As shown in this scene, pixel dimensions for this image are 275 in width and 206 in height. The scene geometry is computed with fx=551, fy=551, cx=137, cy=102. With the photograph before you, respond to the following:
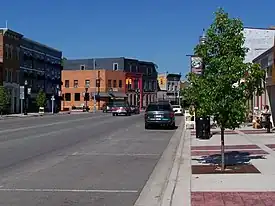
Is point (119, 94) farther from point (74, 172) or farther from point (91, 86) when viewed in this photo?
point (74, 172)

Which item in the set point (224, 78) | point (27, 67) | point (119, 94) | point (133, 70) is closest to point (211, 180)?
point (224, 78)

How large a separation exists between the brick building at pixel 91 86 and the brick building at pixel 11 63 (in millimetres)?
40808

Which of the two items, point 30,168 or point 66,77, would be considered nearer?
point 30,168

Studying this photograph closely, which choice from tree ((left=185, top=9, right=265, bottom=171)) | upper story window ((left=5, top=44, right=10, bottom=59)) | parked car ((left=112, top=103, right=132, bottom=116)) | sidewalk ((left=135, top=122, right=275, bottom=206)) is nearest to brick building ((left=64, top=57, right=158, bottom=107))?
parked car ((left=112, top=103, right=132, bottom=116))

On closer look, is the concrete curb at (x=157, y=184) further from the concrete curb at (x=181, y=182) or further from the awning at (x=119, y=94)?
the awning at (x=119, y=94)

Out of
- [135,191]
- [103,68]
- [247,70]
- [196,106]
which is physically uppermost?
[103,68]

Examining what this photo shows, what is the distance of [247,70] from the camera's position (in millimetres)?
13727

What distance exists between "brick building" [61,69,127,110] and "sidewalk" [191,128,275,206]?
328 ft

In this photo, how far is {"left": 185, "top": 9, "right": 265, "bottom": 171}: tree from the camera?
1345 cm

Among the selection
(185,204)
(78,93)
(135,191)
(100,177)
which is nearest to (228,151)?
(100,177)

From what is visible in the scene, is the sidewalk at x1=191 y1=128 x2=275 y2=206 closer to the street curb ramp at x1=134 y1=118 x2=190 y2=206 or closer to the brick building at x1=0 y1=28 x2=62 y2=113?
the street curb ramp at x1=134 y1=118 x2=190 y2=206

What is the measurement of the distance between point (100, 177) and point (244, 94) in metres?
4.13

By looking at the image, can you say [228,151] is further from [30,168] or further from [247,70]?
[30,168]

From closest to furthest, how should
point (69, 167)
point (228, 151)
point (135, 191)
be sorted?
1. point (135, 191)
2. point (69, 167)
3. point (228, 151)
